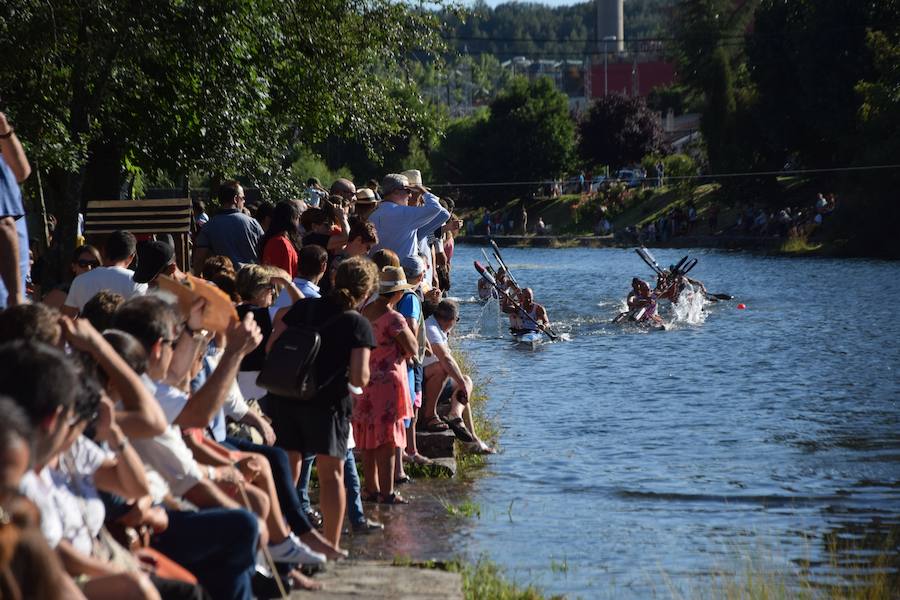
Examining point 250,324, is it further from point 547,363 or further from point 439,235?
point 547,363

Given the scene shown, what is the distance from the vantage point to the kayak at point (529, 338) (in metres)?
25.7

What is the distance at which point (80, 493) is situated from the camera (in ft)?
15.7

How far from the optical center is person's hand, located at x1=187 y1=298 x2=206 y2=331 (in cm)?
606

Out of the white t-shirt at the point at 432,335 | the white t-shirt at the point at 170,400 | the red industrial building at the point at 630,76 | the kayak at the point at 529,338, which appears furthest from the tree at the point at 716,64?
the white t-shirt at the point at 170,400

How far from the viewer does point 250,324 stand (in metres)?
6.07

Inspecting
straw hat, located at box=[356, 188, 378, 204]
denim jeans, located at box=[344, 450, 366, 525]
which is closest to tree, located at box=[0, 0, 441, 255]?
straw hat, located at box=[356, 188, 378, 204]

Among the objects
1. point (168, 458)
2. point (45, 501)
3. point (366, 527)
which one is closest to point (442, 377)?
point (366, 527)

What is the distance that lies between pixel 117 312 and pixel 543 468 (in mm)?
7704

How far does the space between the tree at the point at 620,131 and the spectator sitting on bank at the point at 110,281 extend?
275ft

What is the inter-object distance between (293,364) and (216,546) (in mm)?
1995

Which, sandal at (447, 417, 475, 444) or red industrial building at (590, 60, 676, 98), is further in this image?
red industrial building at (590, 60, 676, 98)

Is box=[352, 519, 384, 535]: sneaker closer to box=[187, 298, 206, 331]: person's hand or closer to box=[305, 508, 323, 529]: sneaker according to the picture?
box=[305, 508, 323, 529]: sneaker

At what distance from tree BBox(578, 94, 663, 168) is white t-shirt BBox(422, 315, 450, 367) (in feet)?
266

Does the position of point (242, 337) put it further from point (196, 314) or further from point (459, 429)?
point (459, 429)
